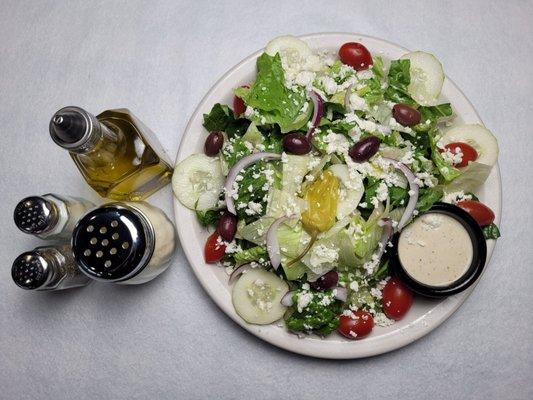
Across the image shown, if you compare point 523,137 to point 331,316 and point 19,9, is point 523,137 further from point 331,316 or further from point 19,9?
point 19,9

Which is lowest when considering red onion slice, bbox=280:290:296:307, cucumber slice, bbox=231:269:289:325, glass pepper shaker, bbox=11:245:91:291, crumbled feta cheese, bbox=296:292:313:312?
glass pepper shaker, bbox=11:245:91:291

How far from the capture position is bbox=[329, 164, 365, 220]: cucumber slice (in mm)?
1999

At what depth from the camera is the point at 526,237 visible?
2475 millimetres

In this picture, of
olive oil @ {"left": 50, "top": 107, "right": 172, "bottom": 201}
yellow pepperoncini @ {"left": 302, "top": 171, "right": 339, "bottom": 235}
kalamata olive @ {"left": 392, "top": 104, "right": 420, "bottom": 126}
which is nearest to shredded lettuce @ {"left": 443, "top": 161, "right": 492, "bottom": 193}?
kalamata olive @ {"left": 392, "top": 104, "right": 420, "bottom": 126}

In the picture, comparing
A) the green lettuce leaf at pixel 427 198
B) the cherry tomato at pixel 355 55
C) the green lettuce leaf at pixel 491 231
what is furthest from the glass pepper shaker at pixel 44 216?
the green lettuce leaf at pixel 491 231

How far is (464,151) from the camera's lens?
2148 mm

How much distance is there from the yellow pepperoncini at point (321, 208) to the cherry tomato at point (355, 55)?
53 cm

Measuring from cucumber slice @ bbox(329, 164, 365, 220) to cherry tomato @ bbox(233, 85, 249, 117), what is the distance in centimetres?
52

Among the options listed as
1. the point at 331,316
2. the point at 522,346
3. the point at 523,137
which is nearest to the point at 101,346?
the point at 331,316

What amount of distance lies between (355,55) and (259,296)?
1.08m

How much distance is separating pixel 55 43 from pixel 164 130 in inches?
30.7

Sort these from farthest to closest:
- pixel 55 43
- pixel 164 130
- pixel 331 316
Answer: pixel 55 43 → pixel 164 130 → pixel 331 316

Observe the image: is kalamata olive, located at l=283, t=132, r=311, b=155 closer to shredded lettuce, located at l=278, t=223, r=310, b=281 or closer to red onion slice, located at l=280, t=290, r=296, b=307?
shredded lettuce, located at l=278, t=223, r=310, b=281

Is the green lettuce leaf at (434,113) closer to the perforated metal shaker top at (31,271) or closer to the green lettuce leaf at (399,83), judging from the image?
the green lettuce leaf at (399,83)
